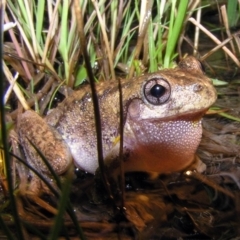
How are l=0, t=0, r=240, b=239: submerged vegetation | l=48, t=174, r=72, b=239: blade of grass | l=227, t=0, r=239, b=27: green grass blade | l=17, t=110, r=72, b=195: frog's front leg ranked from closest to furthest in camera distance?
l=48, t=174, r=72, b=239: blade of grass < l=0, t=0, r=240, b=239: submerged vegetation < l=17, t=110, r=72, b=195: frog's front leg < l=227, t=0, r=239, b=27: green grass blade

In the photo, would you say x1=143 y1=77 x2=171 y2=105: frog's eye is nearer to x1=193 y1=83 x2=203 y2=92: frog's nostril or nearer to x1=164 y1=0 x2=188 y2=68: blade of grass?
x1=193 y1=83 x2=203 y2=92: frog's nostril

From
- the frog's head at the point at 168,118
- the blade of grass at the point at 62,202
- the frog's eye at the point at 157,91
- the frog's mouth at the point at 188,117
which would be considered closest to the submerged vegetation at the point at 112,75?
the frog's head at the point at 168,118

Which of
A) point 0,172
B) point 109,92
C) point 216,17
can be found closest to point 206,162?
point 109,92

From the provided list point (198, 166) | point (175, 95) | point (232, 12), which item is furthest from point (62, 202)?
point (232, 12)

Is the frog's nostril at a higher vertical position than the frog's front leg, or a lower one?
higher

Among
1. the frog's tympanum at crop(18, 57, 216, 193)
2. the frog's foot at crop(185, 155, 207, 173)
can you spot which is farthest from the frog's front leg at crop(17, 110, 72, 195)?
the frog's foot at crop(185, 155, 207, 173)

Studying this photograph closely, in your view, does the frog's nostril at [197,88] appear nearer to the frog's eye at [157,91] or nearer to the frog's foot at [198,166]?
the frog's eye at [157,91]

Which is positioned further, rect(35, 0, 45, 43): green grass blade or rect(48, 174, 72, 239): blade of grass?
rect(35, 0, 45, 43): green grass blade

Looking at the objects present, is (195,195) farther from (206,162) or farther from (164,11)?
(164,11)
